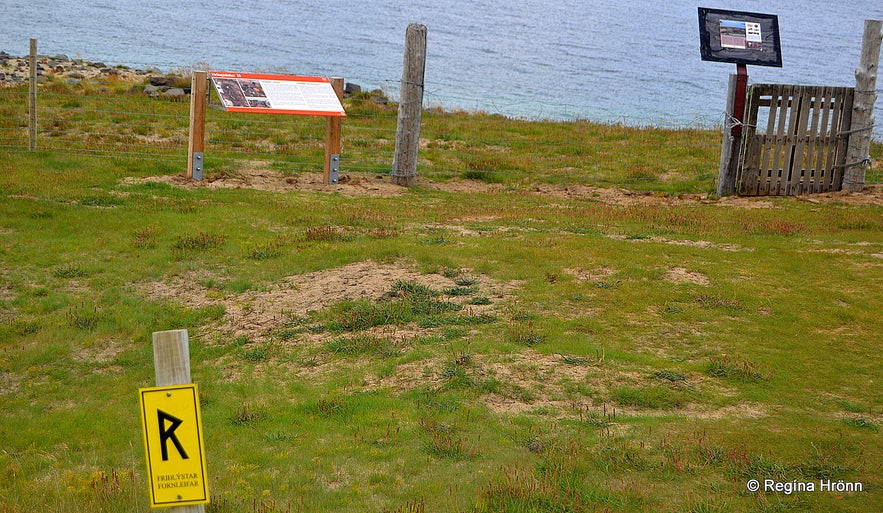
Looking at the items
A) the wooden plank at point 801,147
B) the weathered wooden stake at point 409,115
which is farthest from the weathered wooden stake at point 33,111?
the wooden plank at point 801,147

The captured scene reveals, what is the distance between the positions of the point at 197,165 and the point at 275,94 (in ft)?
6.18

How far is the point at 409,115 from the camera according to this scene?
55.1ft

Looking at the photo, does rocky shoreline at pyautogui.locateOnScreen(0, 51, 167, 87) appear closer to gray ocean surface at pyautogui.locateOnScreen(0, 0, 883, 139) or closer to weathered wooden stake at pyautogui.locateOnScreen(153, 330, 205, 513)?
gray ocean surface at pyautogui.locateOnScreen(0, 0, 883, 139)

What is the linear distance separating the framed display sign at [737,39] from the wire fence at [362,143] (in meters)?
2.93

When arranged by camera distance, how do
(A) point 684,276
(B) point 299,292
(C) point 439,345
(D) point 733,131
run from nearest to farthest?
(C) point 439,345 → (B) point 299,292 → (A) point 684,276 → (D) point 733,131

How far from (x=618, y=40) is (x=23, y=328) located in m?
73.4

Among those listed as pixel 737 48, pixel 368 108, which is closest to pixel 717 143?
pixel 737 48

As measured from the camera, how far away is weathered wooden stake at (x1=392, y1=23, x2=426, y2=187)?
1662 centimetres

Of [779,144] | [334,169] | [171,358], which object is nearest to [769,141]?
[779,144]

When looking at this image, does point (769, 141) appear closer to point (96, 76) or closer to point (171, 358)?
point (171, 358)

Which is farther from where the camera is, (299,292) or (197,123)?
(197,123)

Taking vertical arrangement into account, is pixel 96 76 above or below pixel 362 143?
above

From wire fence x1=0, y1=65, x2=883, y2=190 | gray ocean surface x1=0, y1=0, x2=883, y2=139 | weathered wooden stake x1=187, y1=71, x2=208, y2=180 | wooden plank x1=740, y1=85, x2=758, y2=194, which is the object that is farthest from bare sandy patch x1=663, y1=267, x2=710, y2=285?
gray ocean surface x1=0, y1=0, x2=883, y2=139

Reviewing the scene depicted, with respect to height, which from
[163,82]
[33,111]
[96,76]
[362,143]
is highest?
[96,76]
